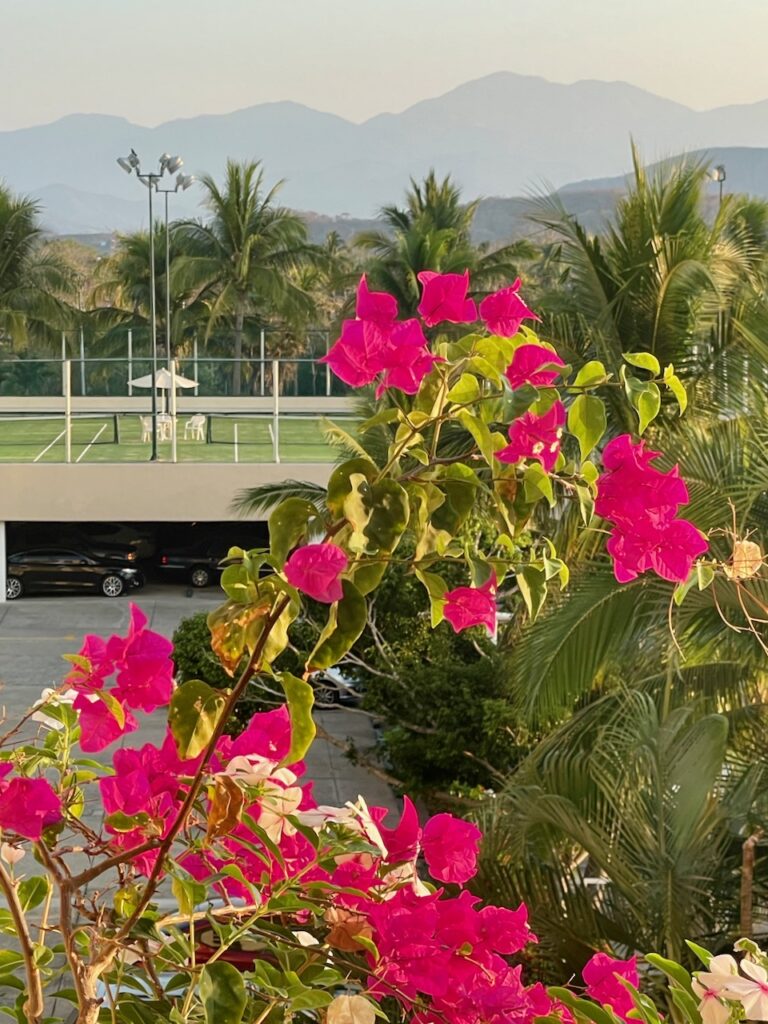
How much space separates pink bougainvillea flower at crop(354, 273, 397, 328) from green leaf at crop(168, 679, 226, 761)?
23.3 inches

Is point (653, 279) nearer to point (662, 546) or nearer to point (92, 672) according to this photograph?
point (662, 546)

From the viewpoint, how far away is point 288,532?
1.70 metres

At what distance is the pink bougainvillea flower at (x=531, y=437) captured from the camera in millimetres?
1947

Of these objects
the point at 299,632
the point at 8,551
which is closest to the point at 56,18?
the point at 8,551

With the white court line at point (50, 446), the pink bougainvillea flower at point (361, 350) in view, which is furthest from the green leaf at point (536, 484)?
the white court line at point (50, 446)

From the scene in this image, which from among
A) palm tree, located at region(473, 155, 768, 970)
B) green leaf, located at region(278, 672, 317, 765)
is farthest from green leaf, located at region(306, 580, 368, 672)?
palm tree, located at region(473, 155, 768, 970)

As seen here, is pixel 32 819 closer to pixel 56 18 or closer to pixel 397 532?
pixel 397 532

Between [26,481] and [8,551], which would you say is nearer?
[26,481]

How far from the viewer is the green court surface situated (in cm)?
2419

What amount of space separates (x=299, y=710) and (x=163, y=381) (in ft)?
80.5

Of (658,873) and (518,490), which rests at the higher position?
(518,490)

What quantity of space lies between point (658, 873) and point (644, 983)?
0.45m

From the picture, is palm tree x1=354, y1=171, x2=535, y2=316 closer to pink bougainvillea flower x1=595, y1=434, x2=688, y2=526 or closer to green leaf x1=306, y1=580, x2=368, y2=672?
pink bougainvillea flower x1=595, y1=434, x2=688, y2=526

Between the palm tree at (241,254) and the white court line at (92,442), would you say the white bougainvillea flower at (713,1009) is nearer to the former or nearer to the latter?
the white court line at (92,442)
